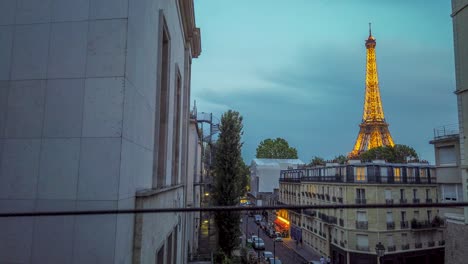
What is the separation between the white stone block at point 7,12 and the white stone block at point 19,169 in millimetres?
1856

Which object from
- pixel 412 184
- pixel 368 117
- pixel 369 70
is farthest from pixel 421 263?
pixel 369 70

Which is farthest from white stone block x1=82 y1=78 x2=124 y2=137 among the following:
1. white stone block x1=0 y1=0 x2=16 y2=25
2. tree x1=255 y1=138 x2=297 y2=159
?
tree x1=255 y1=138 x2=297 y2=159

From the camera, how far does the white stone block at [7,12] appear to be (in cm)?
449

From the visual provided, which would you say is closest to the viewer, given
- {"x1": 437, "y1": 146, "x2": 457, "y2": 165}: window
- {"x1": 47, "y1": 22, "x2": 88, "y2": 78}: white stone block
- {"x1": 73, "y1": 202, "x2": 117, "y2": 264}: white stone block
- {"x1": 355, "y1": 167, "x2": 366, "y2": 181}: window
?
{"x1": 73, "y1": 202, "x2": 117, "y2": 264}: white stone block

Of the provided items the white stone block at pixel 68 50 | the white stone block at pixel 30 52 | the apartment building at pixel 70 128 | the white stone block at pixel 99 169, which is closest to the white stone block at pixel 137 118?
the apartment building at pixel 70 128

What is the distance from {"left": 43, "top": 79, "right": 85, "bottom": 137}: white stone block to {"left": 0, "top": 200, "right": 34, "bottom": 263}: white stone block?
1.04m

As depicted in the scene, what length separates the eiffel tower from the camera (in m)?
69.6

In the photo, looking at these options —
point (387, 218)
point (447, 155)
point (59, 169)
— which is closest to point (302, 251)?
point (387, 218)

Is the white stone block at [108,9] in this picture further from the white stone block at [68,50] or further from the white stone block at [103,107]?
the white stone block at [103,107]

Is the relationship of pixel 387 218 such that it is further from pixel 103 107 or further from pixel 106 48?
pixel 106 48

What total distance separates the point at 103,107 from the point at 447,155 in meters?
20.1

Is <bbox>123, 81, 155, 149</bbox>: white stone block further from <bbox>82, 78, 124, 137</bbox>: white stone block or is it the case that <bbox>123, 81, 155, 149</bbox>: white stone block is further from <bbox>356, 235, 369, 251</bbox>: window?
<bbox>356, 235, 369, 251</bbox>: window

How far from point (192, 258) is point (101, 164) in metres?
14.4

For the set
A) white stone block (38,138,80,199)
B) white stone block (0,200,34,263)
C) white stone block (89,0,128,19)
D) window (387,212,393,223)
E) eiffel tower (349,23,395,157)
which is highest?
eiffel tower (349,23,395,157)
